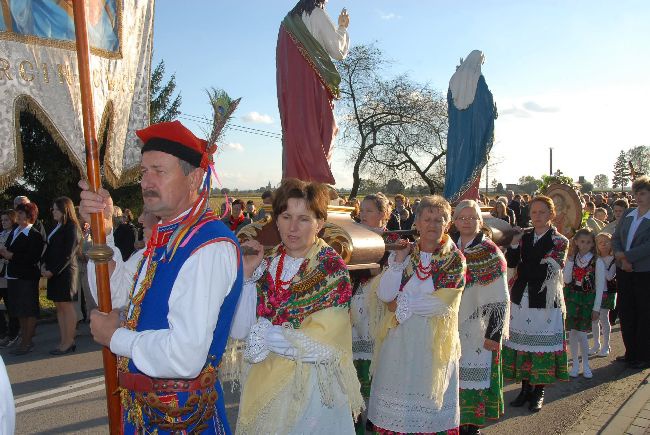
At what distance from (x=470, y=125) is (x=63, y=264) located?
17.9ft

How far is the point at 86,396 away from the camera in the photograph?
19.4 ft

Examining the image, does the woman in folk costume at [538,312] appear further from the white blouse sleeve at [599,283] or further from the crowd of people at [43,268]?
the crowd of people at [43,268]

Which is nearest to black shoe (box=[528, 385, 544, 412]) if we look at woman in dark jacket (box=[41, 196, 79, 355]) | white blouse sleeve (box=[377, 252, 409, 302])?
white blouse sleeve (box=[377, 252, 409, 302])

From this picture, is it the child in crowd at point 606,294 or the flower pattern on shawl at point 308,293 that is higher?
the flower pattern on shawl at point 308,293

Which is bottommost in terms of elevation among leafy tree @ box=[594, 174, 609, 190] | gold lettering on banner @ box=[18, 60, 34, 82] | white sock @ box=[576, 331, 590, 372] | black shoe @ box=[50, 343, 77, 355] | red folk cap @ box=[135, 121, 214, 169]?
black shoe @ box=[50, 343, 77, 355]

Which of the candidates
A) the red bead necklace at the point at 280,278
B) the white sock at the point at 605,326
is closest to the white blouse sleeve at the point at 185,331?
the red bead necklace at the point at 280,278

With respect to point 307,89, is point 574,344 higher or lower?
lower

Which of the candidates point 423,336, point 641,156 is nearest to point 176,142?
point 423,336

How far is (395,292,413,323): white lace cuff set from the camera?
3.88 meters

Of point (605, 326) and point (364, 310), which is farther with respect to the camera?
point (605, 326)

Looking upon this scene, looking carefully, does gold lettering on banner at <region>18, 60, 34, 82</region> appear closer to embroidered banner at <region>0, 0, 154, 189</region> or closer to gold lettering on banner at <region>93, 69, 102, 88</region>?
embroidered banner at <region>0, 0, 154, 189</region>

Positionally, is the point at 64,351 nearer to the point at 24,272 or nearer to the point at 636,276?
the point at 24,272

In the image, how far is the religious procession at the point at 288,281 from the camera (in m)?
2.25

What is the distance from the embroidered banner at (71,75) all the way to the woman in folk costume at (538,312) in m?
4.08
